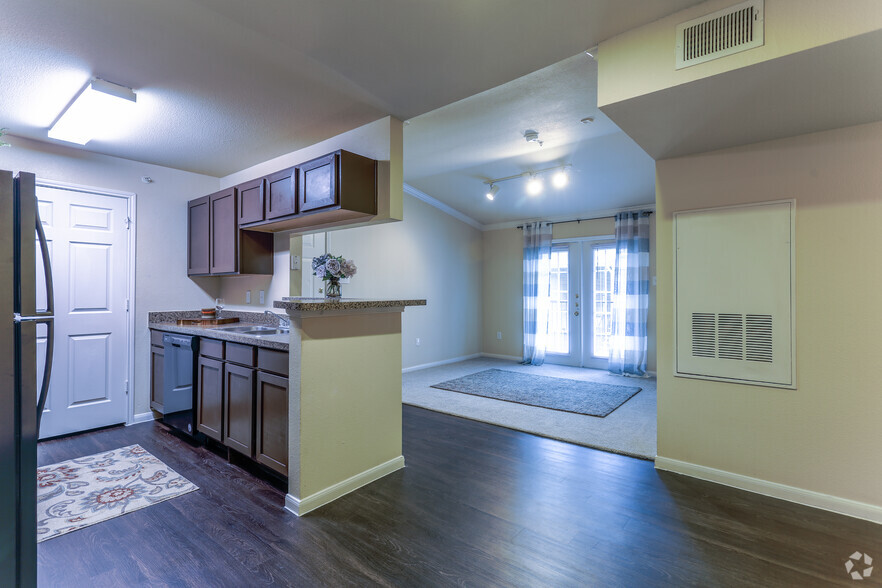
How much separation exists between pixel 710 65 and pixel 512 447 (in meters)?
2.64

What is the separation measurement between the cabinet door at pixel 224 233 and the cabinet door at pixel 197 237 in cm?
12

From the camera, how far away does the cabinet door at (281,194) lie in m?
3.05

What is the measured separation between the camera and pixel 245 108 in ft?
9.01

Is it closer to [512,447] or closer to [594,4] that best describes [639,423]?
[512,447]

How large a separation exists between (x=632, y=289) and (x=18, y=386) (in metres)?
5.91

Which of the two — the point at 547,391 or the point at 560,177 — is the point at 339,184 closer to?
the point at 560,177

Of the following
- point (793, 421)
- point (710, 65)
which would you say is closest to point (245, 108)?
point (710, 65)

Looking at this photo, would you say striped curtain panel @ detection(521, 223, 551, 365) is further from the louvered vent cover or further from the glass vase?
the glass vase

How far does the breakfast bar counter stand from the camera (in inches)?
88.5

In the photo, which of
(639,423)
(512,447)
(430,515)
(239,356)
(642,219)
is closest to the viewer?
(430,515)

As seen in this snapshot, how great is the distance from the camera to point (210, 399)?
2.98 m

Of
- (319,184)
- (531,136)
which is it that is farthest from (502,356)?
(319,184)

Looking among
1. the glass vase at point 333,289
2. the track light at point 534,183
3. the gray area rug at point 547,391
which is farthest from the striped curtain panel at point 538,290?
the glass vase at point 333,289

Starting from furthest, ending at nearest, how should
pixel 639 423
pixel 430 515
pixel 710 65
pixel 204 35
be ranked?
1. pixel 639 423
2. pixel 430 515
3. pixel 204 35
4. pixel 710 65
